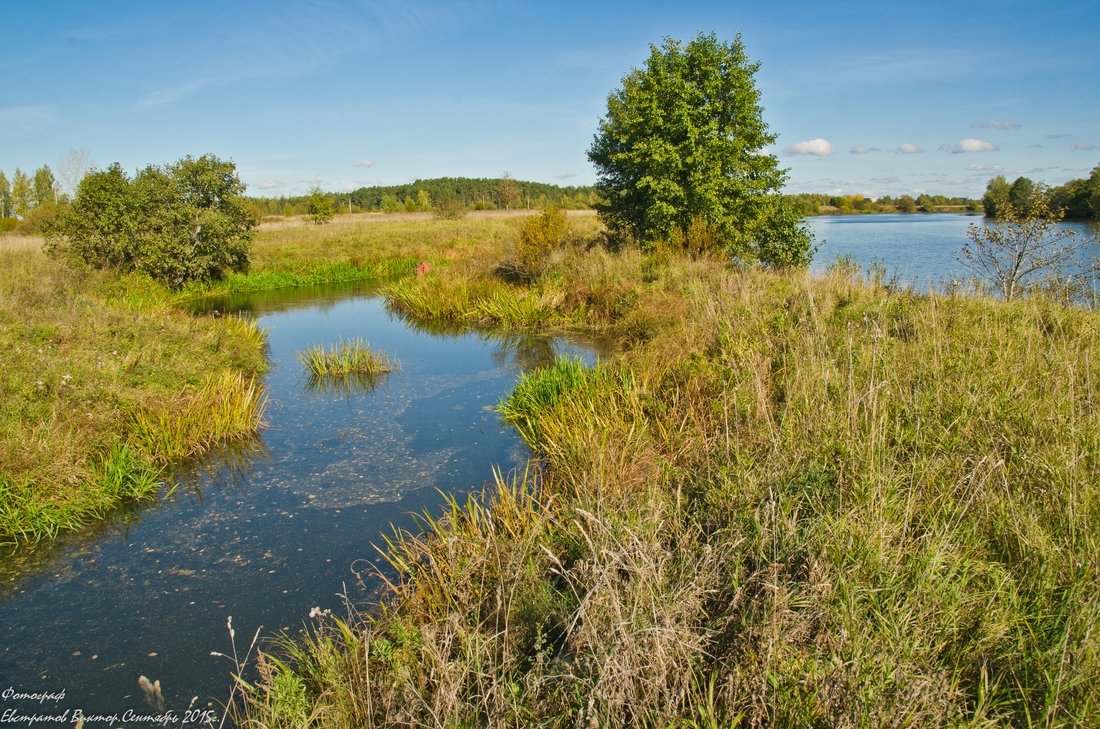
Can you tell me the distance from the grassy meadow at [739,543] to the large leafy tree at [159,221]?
1176 centimetres

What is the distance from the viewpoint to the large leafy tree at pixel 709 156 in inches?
671

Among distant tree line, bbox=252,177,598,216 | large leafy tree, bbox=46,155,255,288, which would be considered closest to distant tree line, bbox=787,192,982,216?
distant tree line, bbox=252,177,598,216

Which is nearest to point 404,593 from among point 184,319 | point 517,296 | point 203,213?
point 184,319

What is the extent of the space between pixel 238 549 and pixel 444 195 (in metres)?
72.5

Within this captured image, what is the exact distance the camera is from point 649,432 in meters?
6.66

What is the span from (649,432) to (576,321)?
9.20 m

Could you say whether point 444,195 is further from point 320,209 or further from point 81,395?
point 81,395

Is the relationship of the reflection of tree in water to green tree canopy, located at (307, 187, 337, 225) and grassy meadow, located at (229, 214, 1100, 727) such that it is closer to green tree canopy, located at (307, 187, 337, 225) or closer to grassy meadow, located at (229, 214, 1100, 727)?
grassy meadow, located at (229, 214, 1100, 727)

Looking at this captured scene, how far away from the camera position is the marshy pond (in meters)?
4.16

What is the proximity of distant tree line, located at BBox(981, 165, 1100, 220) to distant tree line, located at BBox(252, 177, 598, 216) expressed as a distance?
45753 millimetres

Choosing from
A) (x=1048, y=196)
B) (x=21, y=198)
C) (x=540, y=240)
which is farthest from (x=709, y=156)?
(x=21, y=198)

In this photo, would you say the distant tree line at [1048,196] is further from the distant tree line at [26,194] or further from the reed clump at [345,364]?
the distant tree line at [26,194]

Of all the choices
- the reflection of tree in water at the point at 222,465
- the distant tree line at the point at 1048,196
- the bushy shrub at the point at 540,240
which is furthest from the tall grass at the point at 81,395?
the distant tree line at the point at 1048,196

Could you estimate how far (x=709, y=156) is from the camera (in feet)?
56.3
